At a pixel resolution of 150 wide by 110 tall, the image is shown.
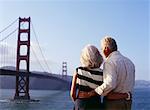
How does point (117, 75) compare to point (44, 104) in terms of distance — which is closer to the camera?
point (117, 75)

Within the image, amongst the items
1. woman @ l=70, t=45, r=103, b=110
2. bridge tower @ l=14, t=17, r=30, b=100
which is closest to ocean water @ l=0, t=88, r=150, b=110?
bridge tower @ l=14, t=17, r=30, b=100

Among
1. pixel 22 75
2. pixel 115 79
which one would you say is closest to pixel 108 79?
pixel 115 79

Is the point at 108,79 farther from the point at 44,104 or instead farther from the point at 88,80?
the point at 44,104

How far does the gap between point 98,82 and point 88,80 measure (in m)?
0.07

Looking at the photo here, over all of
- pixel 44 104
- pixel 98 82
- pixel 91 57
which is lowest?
pixel 44 104

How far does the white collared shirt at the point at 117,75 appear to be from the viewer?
8.98 ft

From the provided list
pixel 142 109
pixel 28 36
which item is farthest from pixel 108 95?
pixel 28 36

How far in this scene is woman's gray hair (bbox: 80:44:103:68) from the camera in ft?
9.23

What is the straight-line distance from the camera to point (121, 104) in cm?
280

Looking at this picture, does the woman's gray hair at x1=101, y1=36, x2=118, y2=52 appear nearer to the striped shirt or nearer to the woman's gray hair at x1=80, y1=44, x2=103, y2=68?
A: the woman's gray hair at x1=80, y1=44, x2=103, y2=68

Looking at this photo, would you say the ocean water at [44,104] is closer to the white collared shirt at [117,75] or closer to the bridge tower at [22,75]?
the bridge tower at [22,75]

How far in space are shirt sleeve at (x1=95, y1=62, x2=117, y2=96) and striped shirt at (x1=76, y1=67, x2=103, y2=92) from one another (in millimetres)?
51

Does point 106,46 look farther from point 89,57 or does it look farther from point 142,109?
point 142,109

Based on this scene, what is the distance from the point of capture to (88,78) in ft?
9.17
